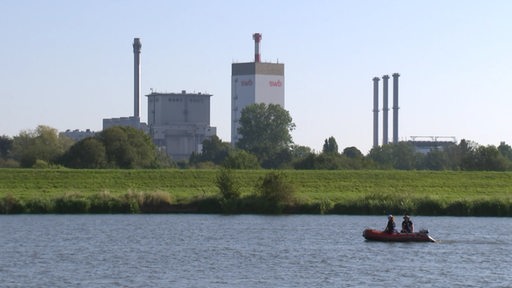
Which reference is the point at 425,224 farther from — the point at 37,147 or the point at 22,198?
the point at 37,147

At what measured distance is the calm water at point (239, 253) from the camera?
167 ft

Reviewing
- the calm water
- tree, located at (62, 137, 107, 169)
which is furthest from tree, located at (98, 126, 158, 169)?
the calm water

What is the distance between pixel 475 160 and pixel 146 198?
71.8 metres

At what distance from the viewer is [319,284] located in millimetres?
49656

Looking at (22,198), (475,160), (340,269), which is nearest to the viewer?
(340,269)

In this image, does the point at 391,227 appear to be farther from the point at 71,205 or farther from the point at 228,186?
the point at 71,205

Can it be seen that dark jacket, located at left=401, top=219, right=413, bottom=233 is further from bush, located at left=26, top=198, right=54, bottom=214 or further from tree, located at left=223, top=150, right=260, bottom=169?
tree, located at left=223, top=150, right=260, bottom=169

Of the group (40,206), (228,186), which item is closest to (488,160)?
(228,186)

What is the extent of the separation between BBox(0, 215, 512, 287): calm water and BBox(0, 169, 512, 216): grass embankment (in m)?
6.10

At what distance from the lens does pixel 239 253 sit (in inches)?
2434

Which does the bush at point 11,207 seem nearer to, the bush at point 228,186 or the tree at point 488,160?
A: the bush at point 228,186

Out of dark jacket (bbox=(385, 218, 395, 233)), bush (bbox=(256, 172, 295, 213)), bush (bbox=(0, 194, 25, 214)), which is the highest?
bush (bbox=(256, 172, 295, 213))

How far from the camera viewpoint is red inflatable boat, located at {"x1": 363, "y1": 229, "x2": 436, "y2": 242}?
6906cm

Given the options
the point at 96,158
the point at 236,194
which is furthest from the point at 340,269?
the point at 96,158
